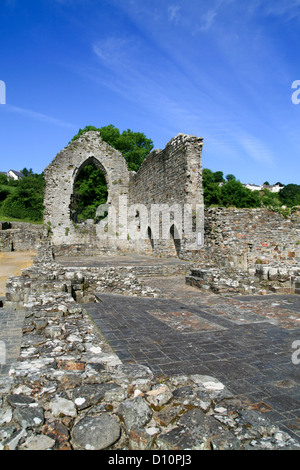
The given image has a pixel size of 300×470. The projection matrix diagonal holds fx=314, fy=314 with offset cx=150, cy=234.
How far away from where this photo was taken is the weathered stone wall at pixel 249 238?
12391 millimetres

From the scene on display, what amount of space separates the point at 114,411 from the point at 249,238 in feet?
37.9

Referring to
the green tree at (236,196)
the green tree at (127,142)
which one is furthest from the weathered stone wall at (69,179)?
the green tree at (236,196)

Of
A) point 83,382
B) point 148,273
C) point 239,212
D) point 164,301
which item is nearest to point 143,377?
point 83,382

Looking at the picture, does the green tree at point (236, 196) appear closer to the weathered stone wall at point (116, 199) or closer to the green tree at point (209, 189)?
the green tree at point (209, 189)

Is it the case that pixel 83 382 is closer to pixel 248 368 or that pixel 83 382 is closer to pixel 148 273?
pixel 248 368

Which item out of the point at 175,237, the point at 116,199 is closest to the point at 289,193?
the point at 116,199

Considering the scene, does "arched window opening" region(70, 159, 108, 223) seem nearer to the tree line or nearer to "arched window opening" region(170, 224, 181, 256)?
the tree line

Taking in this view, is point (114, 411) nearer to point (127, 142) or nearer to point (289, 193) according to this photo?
point (127, 142)

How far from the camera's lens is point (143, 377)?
2258mm

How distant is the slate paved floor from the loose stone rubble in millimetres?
484

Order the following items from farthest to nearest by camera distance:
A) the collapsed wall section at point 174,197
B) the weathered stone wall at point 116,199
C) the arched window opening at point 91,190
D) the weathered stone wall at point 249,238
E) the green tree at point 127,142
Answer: the green tree at point 127,142 → the arched window opening at point 91,190 → the weathered stone wall at point 116,199 → the collapsed wall section at point 174,197 → the weathered stone wall at point 249,238

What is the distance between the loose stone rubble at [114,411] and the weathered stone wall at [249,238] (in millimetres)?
10254

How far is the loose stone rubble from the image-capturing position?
162cm

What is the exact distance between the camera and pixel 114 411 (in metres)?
1.89
